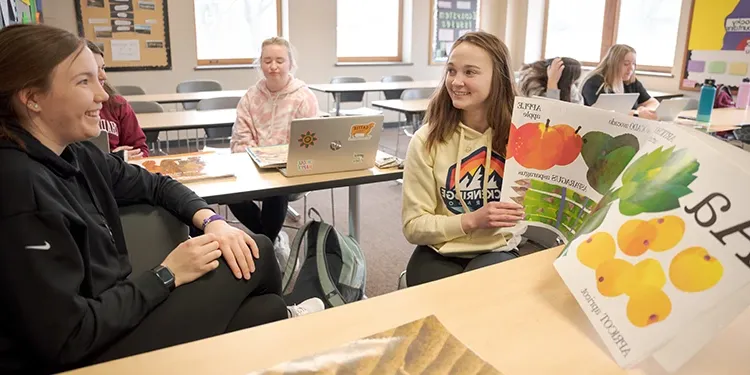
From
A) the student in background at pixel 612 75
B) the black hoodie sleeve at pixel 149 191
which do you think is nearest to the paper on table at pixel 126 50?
the student in background at pixel 612 75

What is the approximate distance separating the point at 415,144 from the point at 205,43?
5236 millimetres

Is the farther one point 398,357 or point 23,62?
point 23,62

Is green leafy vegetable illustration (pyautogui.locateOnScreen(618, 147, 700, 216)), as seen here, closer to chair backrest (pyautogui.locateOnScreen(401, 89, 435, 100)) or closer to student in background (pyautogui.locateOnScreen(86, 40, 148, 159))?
student in background (pyautogui.locateOnScreen(86, 40, 148, 159))

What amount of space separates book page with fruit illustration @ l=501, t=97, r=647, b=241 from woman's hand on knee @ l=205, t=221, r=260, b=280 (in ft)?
→ 1.98

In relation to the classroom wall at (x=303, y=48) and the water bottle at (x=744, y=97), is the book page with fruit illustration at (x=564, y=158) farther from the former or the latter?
the classroom wall at (x=303, y=48)

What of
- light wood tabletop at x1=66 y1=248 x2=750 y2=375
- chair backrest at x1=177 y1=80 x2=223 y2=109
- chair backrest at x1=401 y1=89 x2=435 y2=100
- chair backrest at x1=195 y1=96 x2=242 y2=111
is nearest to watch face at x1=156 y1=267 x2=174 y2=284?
light wood tabletop at x1=66 y1=248 x2=750 y2=375

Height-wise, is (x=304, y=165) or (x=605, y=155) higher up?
(x=605, y=155)

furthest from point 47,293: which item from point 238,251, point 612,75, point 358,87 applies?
point 358,87

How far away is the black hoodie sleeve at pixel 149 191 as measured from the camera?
58.1 inches

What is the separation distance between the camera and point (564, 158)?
1.12 metres

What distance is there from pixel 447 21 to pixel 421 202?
6.32 meters

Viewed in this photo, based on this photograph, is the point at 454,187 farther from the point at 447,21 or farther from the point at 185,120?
the point at 447,21

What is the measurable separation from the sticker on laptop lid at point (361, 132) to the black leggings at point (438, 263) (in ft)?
1.83

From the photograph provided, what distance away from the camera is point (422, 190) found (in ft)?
5.57
